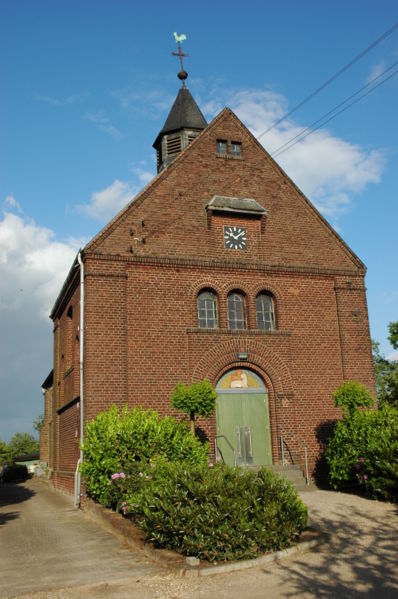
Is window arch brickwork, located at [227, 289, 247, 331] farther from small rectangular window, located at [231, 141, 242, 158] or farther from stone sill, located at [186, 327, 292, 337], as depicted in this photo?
small rectangular window, located at [231, 141, 242, 158]

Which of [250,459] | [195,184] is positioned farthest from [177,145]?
[250,459]

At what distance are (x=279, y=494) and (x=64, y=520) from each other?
687 cm

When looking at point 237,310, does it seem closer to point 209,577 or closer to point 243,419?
point 243,419

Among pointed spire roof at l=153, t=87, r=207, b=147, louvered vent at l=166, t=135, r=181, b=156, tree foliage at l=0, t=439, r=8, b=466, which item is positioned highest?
pointed spire roof at l=153, t=87, r=207, b=147

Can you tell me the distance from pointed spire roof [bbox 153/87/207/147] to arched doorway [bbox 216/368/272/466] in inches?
465

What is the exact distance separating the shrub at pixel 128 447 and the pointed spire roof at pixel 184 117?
576 inches

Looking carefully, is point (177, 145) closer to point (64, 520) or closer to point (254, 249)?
point (254, 249)

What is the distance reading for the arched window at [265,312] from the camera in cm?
1852

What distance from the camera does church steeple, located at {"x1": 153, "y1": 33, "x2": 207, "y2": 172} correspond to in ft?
79.8

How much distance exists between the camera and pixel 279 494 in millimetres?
9352

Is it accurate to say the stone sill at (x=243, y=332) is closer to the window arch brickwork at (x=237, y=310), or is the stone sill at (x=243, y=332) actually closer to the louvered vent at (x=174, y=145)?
the window arch brickwork at (x=237, y=310)

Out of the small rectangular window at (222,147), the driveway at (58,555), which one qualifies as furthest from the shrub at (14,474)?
the small rectangular window at (222,147)

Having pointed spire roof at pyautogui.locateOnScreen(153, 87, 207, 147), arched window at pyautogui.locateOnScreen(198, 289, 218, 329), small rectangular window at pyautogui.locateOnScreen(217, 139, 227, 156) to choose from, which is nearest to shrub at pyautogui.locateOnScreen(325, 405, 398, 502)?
arched window at pyautogui.locateOnScreen(198, 289, 218, 329)

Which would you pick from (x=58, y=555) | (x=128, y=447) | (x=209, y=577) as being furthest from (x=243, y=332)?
(x=209, y=577)
